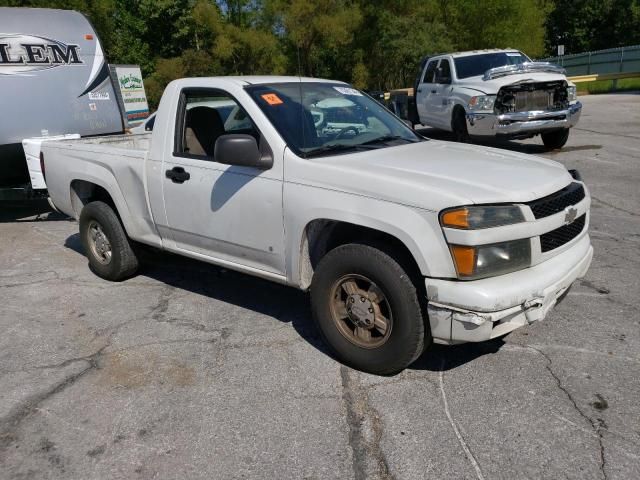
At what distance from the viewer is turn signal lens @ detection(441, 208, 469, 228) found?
3088 mm

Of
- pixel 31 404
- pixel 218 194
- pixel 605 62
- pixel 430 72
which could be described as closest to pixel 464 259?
pixel 218 194

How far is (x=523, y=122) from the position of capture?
10336 millimetres

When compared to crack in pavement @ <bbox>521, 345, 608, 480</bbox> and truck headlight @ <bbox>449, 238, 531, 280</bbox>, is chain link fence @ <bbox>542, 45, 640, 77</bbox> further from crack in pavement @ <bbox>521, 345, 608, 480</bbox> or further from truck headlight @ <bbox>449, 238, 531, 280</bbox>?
truck headlight @ <bbox>449, 238, 531, 280</bbox>

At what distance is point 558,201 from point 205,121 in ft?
9.35

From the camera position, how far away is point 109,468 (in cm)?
289

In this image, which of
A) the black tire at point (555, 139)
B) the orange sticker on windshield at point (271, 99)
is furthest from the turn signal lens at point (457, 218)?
the black tire at point (555, 139)

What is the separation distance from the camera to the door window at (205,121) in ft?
14.9

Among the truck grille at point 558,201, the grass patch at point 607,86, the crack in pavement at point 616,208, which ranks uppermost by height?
the truck grille at point 558,201

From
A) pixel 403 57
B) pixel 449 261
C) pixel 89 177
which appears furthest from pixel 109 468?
pixel 403 57

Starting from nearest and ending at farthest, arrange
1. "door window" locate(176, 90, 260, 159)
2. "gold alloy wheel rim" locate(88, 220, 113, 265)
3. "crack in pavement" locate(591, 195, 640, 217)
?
"door window" locate(176, 90, 260, 159), "gold alloy wheel rim" locate(88, 220, 113, 265), "crack in pavement" locate(591, 195, 640, 217)

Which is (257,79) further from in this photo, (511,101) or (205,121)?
(511,101)

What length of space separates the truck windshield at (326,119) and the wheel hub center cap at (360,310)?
100 cm

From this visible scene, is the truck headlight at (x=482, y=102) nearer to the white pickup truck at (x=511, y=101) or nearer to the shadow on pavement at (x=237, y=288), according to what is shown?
the white pickup truck at (x=511, y=101)

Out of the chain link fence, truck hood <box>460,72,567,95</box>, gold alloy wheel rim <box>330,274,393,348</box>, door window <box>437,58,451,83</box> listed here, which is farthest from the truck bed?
the chain link fence
